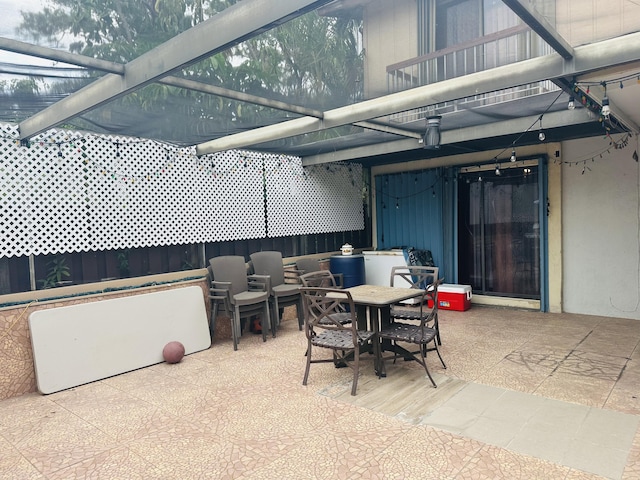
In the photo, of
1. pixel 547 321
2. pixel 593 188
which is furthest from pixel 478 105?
pixel 547 321

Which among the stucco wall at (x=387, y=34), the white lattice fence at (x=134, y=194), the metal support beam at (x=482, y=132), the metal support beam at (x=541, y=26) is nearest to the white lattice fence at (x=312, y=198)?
the white lattice fence at (x=134, y=194)

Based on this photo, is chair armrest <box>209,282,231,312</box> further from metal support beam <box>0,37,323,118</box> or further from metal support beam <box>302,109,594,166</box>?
metal support beam <box>302,109,594,166</box>

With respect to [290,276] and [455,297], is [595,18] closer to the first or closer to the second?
[455,297]

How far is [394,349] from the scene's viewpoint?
4062 mm

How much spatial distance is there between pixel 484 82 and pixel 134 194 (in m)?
3.72

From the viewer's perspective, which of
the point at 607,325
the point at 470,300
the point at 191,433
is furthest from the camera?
the point at 470,300

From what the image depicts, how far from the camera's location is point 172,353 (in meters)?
4.46

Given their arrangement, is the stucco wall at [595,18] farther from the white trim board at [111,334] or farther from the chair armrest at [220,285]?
the white trim board at [111,334]

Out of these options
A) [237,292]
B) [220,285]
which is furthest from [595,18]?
[237,292]

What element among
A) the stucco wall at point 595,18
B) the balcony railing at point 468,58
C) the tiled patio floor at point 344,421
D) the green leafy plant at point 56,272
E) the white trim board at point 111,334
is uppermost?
the stucco wall at point 595,18

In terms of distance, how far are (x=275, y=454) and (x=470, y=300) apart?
481cm

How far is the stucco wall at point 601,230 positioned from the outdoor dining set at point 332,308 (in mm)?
2272

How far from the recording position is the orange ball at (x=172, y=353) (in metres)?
4.46

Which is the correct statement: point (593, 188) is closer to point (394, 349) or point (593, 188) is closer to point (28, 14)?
point (394, 349)
